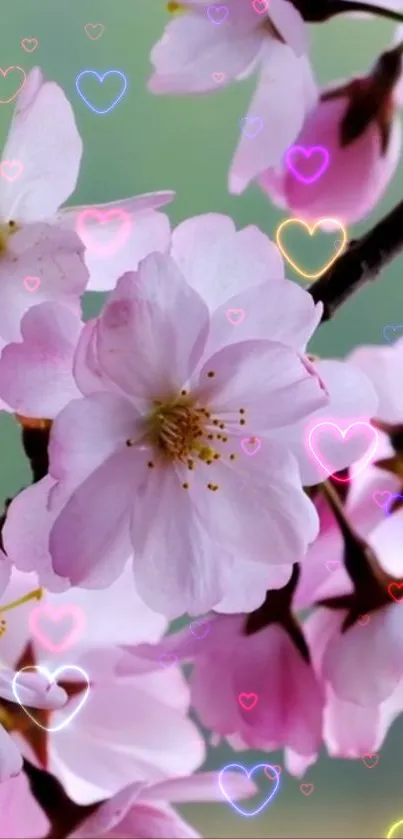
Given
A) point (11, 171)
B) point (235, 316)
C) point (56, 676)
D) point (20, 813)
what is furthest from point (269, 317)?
point (20, 813)

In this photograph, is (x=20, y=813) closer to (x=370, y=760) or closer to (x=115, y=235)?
(x=370, y=760)

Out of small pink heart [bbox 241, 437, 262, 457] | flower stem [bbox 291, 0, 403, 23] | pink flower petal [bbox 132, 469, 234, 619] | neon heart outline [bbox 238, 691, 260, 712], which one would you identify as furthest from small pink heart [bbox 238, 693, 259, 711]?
flower stem [bbox 291, 0, 403, 23]

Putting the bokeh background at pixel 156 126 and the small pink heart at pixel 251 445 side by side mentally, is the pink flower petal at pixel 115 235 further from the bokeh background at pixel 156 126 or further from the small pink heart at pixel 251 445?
the small pink heart at pixel 251 445

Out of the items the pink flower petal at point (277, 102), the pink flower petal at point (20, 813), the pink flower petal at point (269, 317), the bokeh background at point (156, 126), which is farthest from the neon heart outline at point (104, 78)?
the pink flower petal at point (20, 813)

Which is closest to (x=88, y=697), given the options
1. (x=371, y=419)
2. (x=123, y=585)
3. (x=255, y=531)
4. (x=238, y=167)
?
(x=123, y=585)

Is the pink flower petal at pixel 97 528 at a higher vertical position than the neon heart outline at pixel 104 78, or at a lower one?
lower

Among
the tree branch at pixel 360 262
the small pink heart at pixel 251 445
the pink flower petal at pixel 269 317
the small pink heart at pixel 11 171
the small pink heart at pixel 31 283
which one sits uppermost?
the small pink heart at pixel 11 171

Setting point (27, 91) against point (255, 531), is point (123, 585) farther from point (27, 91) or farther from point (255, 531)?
point (27, 91)
